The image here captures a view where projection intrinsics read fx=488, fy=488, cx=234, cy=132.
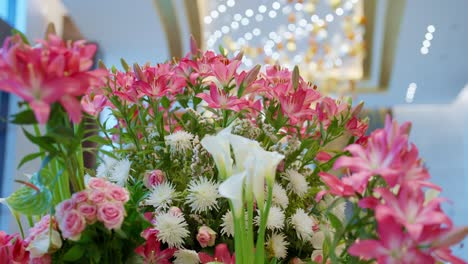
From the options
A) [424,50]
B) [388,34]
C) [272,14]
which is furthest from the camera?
[424,50]

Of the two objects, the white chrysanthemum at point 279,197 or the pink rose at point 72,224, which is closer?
the pink rose at point 72,224

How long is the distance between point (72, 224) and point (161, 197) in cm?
19

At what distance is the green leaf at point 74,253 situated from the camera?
0.54m

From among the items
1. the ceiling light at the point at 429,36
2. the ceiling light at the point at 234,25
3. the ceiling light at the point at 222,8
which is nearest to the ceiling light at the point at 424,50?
the ceiling light at the point at 429,36

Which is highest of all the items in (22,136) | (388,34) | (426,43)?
(388,34)

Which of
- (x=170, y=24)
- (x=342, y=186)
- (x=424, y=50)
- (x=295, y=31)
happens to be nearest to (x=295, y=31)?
(x=295, y=31)

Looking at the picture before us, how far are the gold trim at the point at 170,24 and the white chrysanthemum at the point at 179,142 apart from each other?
2.87 m

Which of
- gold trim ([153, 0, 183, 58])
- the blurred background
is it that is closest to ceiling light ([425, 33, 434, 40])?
the blurred background

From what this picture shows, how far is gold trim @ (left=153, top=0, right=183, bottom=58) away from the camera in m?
3.73

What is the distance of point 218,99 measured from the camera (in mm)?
746

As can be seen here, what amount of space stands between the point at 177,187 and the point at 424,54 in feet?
14.1

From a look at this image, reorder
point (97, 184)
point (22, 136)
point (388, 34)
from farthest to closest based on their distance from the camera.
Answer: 1. point (388, 34)
2. point (22, 136)
3. point (97, 184)

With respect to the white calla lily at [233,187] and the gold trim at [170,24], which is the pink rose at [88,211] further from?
the gold trim at [170,24]

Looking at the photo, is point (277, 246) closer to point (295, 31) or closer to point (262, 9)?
point (262, 9)
